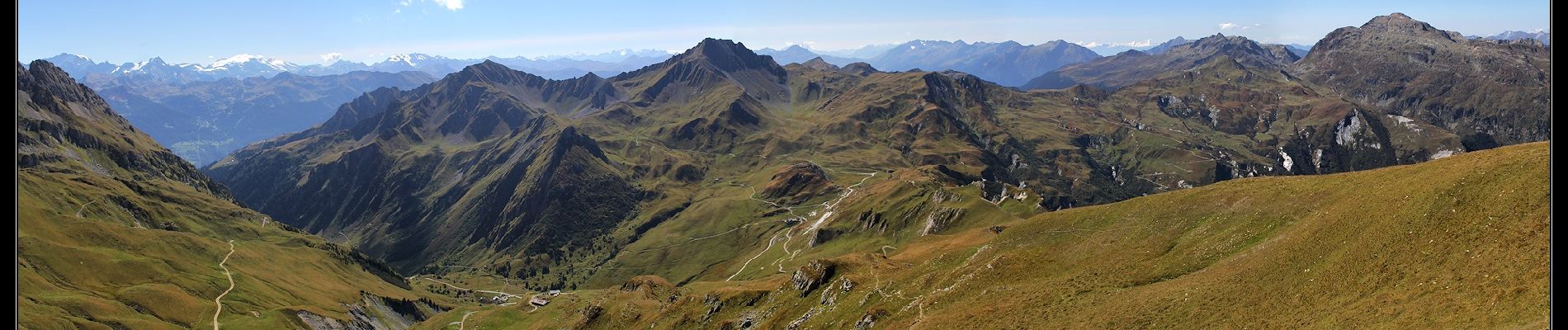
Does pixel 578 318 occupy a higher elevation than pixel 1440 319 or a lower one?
lower

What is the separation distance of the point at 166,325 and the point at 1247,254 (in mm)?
233392

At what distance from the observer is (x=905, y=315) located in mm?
94875

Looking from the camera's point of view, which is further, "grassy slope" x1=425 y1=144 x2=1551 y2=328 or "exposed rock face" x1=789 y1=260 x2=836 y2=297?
"exposed rock face" x1=789 y1=260 x2=836 y2=297

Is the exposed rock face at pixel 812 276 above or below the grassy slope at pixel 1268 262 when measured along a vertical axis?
below

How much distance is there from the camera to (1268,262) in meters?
66.8

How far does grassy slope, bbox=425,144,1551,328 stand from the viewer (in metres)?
48.7

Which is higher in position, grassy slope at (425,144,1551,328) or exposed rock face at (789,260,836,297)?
grassy slope at (425,144,1551,328)

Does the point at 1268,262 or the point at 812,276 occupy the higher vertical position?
the point at 1268,262

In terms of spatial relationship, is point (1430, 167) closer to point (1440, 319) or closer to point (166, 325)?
point (1440, 319)

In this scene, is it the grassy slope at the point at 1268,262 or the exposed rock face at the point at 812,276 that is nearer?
the grassy slope at the point at 1268,262

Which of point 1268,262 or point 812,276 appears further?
point 812,276

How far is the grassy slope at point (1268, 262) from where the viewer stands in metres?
48.7

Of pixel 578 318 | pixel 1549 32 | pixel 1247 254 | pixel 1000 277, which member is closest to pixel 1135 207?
pixel 1000 277

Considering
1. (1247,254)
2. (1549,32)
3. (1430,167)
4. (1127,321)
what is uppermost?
(1549,32)
